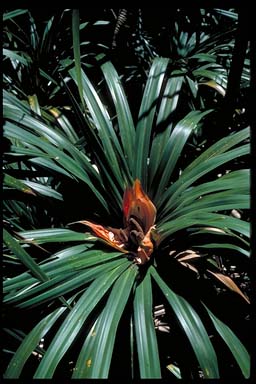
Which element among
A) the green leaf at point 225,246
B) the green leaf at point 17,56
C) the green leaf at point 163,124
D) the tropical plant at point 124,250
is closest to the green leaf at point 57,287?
the tropical plant at point 124,250

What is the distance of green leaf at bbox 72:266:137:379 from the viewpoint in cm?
83

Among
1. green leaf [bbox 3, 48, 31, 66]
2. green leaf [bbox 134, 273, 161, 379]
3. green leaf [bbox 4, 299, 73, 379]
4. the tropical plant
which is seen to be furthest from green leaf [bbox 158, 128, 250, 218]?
green leaf [bbox 3, 48, 31, 66]

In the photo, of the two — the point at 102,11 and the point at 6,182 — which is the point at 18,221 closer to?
the point at 6,182

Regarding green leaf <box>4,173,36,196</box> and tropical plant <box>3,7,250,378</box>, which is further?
green leaf <box>4,173,36,196</box>

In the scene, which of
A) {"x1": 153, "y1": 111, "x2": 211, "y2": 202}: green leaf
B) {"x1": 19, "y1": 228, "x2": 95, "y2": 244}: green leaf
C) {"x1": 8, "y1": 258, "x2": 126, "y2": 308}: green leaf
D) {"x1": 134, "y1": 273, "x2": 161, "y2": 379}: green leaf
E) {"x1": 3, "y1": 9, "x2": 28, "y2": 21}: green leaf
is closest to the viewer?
{"x1": 134, "y1": 273, "x2": 161, "y2": 379}: green leaf

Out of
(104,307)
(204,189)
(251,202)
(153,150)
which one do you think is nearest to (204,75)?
(153,150)

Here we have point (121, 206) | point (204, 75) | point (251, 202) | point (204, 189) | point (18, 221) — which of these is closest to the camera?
point (251, 202)

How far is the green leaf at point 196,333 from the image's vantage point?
827mm

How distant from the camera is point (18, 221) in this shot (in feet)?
4.36

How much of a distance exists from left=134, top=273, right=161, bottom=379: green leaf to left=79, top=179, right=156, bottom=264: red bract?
146 mm

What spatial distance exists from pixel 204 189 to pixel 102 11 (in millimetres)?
1137

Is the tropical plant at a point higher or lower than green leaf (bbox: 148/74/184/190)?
lower

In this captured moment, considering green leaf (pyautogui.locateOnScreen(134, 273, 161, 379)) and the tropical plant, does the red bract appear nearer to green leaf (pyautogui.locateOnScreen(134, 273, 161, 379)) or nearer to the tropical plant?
the tropical plant

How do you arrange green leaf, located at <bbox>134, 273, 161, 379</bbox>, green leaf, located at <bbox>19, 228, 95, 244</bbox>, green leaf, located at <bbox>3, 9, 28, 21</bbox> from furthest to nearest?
green leaf, located at <bbox>3, 9, 28, 21</bbox> < green leaf, located at <bbox>19, 228, 95, 244</bbox> < green leaf, located at <bbox>134, 273, 161, 379</bbox>
